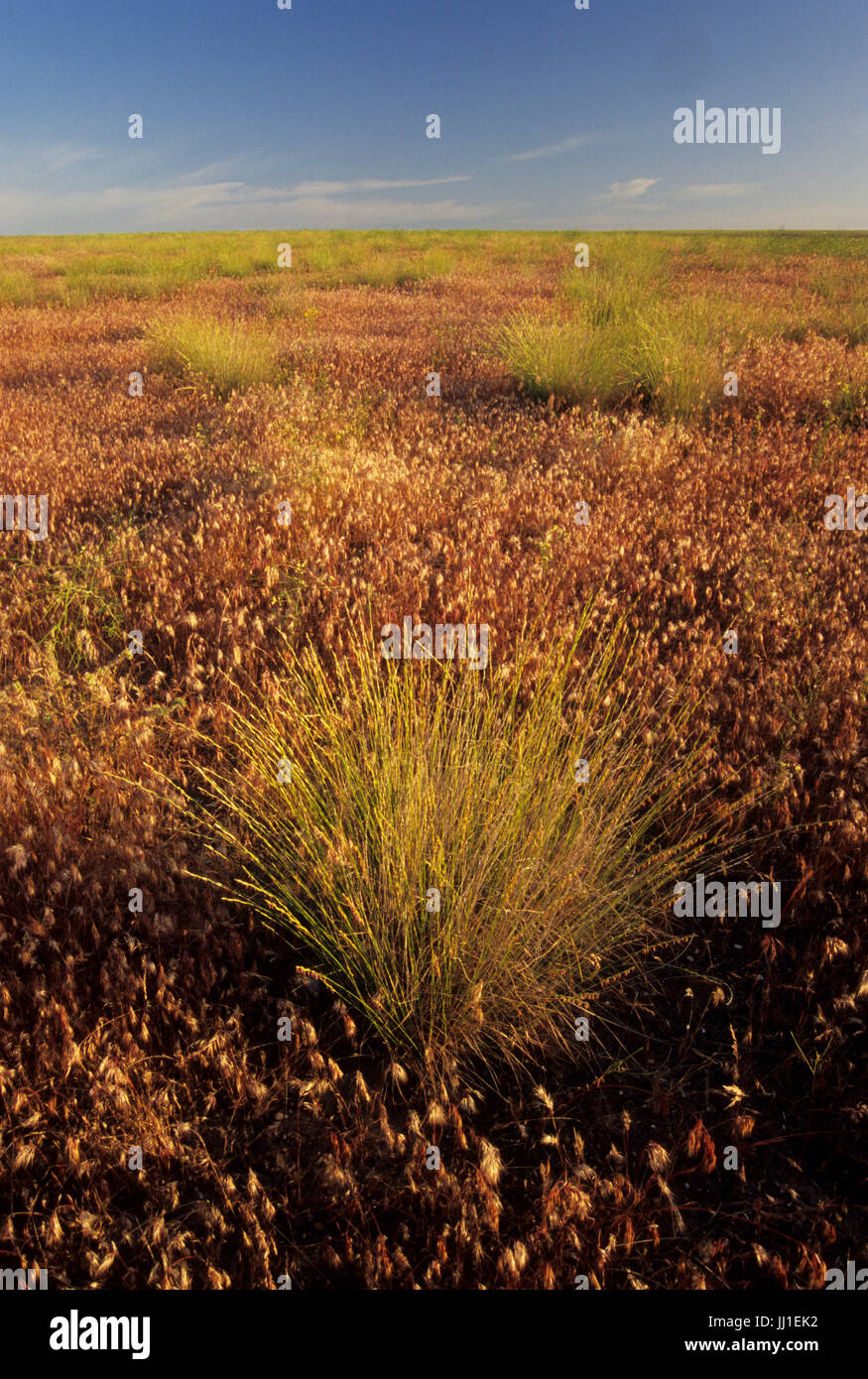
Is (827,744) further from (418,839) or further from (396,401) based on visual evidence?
(396,401)

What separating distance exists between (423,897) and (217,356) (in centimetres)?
800

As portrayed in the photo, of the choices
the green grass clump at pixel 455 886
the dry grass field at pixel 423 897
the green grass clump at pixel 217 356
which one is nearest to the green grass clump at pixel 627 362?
the dry grass field at pixel 423 897

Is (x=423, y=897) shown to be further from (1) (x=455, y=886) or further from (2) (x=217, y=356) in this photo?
(2) (x=217, y=356)

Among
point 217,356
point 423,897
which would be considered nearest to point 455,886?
point 423,897

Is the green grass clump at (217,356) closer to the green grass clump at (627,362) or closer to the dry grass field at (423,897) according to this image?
the green grass clump at (627,362)

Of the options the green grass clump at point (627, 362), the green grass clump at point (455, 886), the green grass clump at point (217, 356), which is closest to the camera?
the green grass clump at point (455, 886)

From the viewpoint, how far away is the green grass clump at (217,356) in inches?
330

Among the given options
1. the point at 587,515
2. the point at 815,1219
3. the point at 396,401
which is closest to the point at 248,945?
the point at 815,1219

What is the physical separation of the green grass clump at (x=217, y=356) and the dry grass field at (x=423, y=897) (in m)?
→ 3.64

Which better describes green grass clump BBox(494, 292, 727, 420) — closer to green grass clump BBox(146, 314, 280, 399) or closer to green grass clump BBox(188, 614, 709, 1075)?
green grass clump BBox(146, 314, 280, 399)

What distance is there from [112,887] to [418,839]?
100 cm

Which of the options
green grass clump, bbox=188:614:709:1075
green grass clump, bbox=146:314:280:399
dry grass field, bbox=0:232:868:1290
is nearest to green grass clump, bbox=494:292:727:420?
dry grass field, bbox=0:232:868:1290

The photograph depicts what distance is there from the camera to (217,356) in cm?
841

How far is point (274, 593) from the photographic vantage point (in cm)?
418
